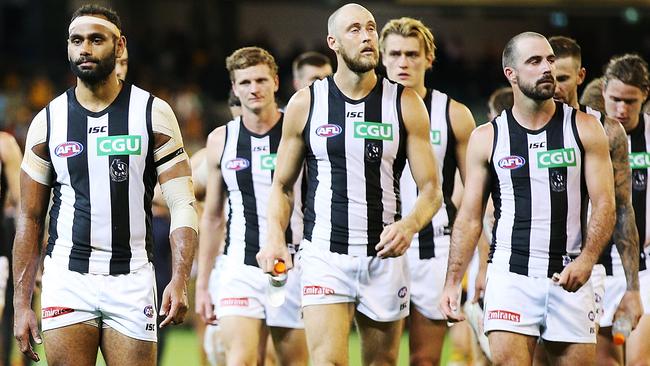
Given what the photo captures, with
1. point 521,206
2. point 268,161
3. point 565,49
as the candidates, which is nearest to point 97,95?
point 268,161

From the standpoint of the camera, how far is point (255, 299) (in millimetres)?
7879

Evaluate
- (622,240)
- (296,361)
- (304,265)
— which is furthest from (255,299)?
(622,240)

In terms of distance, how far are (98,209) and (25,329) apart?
66cm

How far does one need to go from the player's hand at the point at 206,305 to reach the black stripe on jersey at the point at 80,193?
2339mm

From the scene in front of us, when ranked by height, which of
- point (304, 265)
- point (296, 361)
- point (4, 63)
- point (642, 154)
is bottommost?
point (296, 361)

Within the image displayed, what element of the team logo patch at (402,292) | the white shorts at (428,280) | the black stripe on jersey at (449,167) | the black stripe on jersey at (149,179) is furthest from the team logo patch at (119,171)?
the black stripe on jersey at (449,167)

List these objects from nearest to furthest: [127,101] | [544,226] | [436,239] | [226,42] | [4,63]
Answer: [127,101]
[544,226]
[436,239]
[4,63]
[226,42]

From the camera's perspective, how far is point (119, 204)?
19.5 feet

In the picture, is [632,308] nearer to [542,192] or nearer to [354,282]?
[542,192]

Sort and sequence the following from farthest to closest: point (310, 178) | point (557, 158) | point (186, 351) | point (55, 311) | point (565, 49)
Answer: point (186, 351)
point (565, 49)
point (310, 178)
point (557, 158)
point (55, 311)

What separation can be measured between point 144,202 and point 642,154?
3.43m

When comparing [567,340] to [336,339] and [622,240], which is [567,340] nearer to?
[622,240]

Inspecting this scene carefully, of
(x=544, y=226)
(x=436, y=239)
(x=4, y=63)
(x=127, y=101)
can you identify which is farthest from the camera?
(x=4, y=63)

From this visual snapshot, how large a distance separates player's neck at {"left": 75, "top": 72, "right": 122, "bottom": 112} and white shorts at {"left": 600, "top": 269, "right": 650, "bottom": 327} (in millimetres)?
3573
